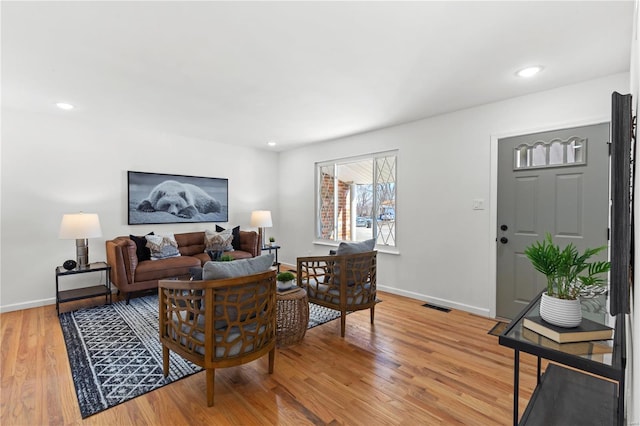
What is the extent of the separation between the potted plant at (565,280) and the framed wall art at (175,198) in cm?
481

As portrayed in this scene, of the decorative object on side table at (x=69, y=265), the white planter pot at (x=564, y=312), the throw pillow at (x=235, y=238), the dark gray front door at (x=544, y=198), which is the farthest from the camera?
the throw pillow at (x=235, y=238)

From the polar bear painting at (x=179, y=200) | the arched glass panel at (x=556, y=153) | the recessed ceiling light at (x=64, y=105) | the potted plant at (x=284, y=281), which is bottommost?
the potted plant at (x=284, y=281)

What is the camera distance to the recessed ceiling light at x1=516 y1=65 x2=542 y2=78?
99.4 inches

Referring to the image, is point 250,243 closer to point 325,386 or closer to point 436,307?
point 436,307

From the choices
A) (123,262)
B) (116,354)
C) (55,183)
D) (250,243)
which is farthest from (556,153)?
(55,183)

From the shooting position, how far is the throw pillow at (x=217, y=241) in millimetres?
4797

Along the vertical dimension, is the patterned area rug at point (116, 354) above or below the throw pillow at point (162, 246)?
below

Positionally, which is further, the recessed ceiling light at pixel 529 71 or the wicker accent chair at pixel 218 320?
the recessed ceiling light at pixel 529 71

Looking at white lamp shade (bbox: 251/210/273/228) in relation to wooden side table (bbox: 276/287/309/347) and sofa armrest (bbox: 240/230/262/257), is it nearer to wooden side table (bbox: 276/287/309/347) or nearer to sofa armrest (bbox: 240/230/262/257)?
sofa armrest (bbox: 240/230/262/257)

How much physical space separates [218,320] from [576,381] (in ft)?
6.55

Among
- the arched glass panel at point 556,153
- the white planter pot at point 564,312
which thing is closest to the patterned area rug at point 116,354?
the white planter pot at point 564,312

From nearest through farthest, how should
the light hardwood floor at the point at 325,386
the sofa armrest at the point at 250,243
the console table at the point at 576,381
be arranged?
1. the console table at the point at 576,381
2. the light hardwood floor at the point at 325,386
3. the sofa armrest at the point at 250,243

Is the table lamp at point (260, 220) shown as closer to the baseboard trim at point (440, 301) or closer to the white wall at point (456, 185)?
the white wall at point (456, 185)

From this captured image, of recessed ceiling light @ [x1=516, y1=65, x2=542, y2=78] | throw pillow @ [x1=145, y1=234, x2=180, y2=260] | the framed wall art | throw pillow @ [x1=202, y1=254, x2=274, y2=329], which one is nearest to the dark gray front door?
recessed ceiling light @ [x1=516, y1=65, x2=542, y2=78]
